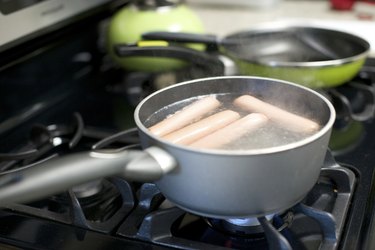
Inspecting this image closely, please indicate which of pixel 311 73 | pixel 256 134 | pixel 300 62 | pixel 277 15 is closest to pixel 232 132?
pixel 256 134

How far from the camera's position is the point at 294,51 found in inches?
35.2

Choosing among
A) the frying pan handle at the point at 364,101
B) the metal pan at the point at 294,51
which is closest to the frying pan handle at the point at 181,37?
the metal pan at the point at 294,51

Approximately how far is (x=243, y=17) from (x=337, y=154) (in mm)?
673

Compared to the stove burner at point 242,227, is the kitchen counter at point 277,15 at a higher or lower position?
higher

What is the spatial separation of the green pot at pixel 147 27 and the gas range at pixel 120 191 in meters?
0.03

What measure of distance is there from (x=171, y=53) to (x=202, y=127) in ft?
1.10

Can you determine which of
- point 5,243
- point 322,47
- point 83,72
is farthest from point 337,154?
point 83,72

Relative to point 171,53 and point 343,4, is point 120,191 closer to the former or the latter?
point 171,53

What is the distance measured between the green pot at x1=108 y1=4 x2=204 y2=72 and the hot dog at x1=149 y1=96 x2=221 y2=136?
30 cm

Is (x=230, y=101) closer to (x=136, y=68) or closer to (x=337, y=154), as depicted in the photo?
(x=337, y=154)

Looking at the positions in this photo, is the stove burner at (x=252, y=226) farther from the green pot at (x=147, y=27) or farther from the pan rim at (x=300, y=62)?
the green pot at (x=147, y=27)

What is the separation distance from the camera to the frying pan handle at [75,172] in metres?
0.36

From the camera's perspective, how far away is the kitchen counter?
44.1 inches

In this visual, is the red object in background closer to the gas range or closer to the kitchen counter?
the kitchen counter
